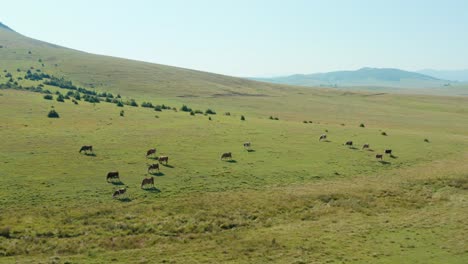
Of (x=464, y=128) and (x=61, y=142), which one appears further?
(x=464, y=128)

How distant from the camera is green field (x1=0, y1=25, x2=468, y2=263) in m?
27.5

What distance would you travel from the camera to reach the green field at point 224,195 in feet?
90.1

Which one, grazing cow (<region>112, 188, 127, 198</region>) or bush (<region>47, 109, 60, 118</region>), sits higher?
bush (<region>47, 109, 60, 118</region>)

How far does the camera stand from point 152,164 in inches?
1661

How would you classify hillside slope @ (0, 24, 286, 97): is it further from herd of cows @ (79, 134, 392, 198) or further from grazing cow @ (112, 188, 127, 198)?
grazing cow @ (112, 188, 127, 198)

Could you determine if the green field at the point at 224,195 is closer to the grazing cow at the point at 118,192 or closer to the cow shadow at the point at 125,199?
the cow shadow at the point at 125,199

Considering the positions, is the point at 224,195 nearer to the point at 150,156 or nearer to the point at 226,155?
the point at 226,155

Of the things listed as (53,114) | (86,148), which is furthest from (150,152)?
(53,114)

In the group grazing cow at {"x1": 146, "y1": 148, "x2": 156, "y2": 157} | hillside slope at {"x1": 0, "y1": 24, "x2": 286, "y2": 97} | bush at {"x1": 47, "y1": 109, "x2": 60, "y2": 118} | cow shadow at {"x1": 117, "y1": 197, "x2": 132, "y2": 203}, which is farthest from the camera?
hillside slope at {"x1": 0, "y1": 24, "x2": 286, "y2": 97}

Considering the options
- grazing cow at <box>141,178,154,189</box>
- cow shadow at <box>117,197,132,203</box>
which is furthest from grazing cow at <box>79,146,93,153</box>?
cow shadow at <box>117,197,132,203</box>

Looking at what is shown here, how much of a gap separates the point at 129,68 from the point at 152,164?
15332 cm

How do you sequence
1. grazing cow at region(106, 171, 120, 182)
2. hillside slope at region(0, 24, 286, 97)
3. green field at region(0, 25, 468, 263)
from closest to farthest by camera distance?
green field at region(0, 25, 468, 263) < grazing cow at region(106, 171, 120, 182) < hillside slope at region(0, 24, 286, 97)

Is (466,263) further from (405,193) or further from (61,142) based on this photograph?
(61,142)

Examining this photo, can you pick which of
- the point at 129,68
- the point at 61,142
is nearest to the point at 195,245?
the point at 61,142
